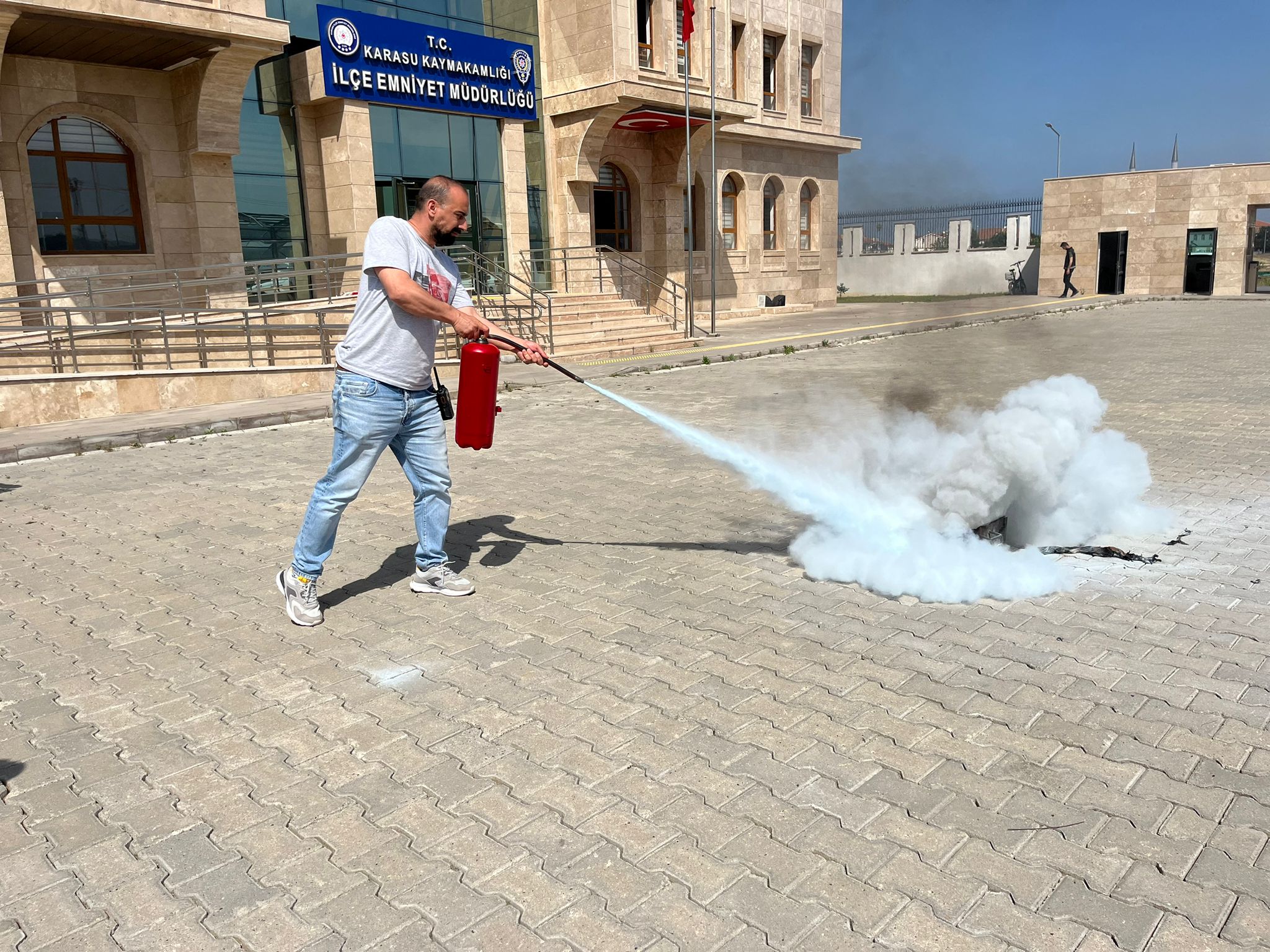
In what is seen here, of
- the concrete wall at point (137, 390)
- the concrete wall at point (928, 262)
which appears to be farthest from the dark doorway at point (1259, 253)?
the concrete wall at point (137, 390)

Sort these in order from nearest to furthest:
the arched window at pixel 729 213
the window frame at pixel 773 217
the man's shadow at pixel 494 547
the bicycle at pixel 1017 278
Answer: the man's shadow at pixel 494 547, the arched window at pixel 729 213, the window frame at pixel 773 217, the bicycle at pixel 1017 278

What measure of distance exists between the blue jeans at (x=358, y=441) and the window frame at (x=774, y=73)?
27176mm

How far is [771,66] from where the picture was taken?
95.7ft

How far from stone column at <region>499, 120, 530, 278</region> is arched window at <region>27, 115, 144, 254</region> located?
7568 millimetres

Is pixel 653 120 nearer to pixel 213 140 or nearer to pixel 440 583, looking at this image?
pixel 213 140

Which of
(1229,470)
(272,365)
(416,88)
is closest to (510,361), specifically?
(272,365)

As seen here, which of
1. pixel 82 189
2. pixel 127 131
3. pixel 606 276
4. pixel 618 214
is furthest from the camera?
pixel 618 214

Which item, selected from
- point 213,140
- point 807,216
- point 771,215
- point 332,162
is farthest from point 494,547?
point 807,216

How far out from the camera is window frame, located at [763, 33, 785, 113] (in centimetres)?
2905

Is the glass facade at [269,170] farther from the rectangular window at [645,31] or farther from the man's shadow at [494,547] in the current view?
the man's shadow at [494,547]

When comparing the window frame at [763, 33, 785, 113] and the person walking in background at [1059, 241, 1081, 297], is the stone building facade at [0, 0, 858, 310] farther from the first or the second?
the person walking in background at [1059, 241, 1081, 297]

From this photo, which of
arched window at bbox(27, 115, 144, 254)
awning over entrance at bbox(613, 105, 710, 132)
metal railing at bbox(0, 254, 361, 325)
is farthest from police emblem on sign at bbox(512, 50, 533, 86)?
arched window at bbox(27, 115, 144, 254)

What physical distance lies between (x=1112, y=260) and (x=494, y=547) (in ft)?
116

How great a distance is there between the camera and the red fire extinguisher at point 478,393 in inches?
185
